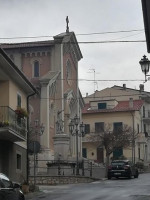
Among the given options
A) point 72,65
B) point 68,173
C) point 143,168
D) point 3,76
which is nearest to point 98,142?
point 143,168

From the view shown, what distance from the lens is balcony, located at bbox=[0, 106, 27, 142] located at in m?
23.5

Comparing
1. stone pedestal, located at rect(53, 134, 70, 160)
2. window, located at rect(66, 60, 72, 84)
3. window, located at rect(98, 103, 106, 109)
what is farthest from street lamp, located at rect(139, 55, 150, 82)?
window, located at rect(98, 103, 106, 109)

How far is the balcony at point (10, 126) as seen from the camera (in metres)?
23.5

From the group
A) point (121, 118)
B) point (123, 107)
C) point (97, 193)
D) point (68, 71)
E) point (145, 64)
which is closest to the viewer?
point (145, 64)

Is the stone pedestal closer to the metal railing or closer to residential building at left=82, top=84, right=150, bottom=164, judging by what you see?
the metal railing

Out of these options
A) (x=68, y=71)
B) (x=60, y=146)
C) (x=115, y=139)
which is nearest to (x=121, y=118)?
(x=115, y=139)

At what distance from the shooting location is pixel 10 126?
23.9m

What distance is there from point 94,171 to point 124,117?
1129 inches

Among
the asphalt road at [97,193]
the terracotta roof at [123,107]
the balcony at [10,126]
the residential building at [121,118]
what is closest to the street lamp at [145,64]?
the asphalt road at [97,193]

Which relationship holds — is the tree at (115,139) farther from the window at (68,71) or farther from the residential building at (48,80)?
the window at (68,71)

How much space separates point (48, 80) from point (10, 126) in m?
24.3

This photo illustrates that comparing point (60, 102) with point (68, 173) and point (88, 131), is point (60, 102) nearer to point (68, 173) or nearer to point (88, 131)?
point (68, 173)

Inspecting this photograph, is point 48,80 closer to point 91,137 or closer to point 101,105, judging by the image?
point 91,137

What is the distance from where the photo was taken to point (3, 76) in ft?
84.0
